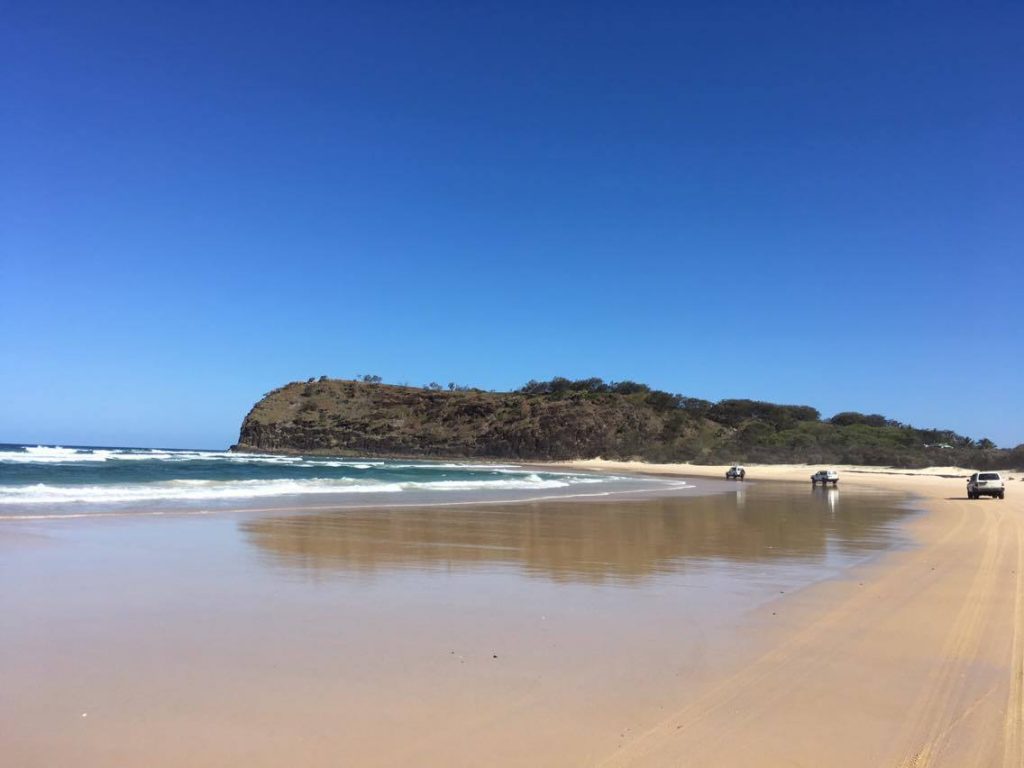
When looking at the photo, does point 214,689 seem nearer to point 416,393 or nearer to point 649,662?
point 649,662

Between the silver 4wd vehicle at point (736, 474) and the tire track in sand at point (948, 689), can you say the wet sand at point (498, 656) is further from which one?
the silver 4wd vehicle at point (736, 474)

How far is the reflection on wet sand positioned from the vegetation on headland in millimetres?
68464

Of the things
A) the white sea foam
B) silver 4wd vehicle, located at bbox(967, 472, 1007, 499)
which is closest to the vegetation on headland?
silver 4wd vehicle, located at bbox(967, 472, 1007, 499)

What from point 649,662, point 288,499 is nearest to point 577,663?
point 649,662

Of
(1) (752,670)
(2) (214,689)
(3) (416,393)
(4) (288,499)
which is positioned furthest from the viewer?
(3) (416,393)

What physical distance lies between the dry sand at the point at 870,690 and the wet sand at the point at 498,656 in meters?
0.03

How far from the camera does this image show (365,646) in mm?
6648

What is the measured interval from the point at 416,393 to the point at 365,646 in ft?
419

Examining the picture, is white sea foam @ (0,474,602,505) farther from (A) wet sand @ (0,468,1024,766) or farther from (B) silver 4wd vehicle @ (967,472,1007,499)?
(B) silver 4wd vehicle @ (967,472,1007,499)

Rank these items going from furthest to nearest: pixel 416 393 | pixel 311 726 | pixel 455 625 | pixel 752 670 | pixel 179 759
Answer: pixel 416 393, pixel 455 625, pixel 752 670, pixel 311 726, pixel 179 759

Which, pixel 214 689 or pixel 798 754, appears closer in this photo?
pixel 798 754

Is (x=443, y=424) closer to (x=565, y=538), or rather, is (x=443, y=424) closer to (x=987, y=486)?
(x=987, y=486)

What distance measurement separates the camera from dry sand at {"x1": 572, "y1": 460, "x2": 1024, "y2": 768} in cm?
446

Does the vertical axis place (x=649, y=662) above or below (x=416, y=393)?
below
